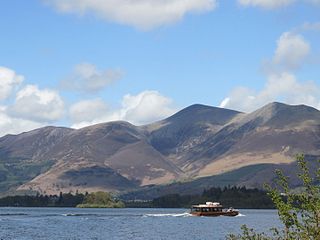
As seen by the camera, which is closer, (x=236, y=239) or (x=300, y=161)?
(x=300, y=161)

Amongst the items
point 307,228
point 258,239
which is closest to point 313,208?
point 307,228

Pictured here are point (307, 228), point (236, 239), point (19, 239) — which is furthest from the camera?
point (19, 239)

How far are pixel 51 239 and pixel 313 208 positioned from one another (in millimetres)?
111328

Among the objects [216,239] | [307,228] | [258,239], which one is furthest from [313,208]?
[216,239]

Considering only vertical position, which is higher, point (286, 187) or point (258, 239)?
point (286, 187)

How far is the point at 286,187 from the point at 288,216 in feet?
9.48

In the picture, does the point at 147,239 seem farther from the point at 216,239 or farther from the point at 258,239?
the point at 258,239

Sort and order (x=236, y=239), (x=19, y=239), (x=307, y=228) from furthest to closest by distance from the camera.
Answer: (x=19, y=239)
(x=236, y=239)
(x=307, y=228)

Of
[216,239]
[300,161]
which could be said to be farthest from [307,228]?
[216,239]

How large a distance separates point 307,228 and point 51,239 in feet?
365

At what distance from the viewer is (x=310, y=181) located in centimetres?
4531

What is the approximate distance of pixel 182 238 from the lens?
154m

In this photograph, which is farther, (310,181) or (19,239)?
(19,239)

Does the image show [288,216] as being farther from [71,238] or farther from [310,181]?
[71,238]
